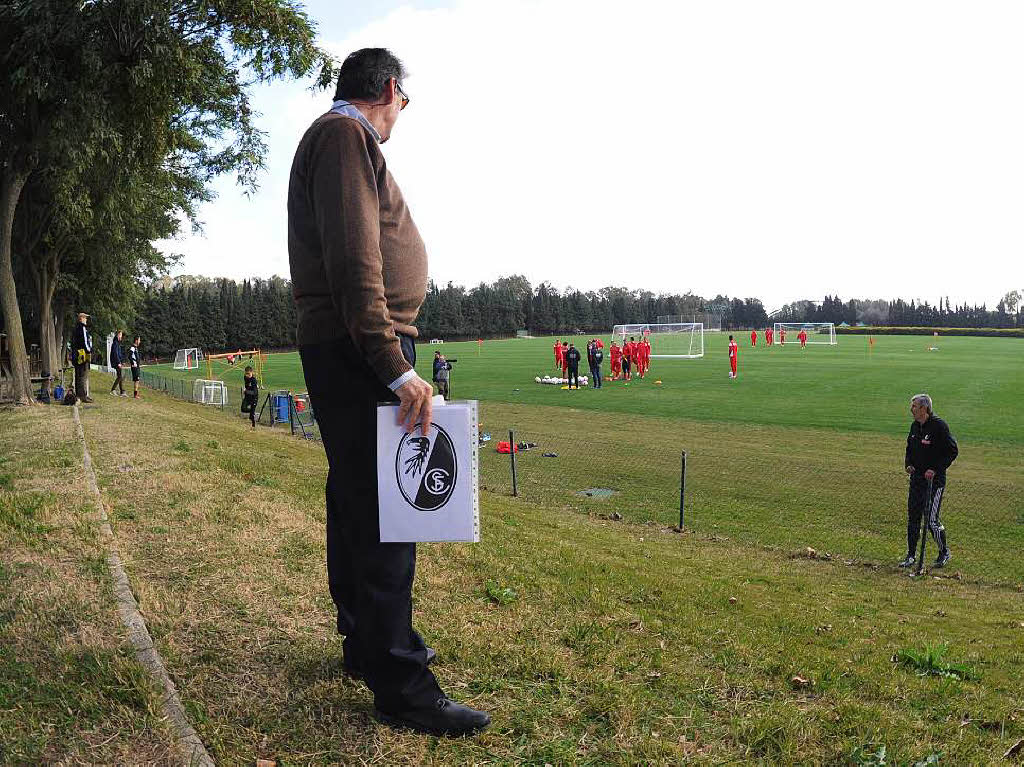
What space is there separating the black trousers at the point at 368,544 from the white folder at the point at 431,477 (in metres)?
0.07

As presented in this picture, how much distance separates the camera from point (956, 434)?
67.3 ft

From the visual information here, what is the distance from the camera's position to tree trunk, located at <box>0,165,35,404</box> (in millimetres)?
16859

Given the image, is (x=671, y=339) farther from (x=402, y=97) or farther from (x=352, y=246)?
(x=352, y=246)


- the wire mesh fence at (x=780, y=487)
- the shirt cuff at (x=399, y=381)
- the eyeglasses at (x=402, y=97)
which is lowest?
the wire mesh fence at (x=780, y=487)

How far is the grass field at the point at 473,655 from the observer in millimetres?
2537

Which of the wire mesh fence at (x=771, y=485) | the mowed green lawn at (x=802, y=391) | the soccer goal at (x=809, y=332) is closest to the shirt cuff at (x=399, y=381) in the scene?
the wire mesh fence at (x=771, y=485)

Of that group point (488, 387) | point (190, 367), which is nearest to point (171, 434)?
point (488, 387)

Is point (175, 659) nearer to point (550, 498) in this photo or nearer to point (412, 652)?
point (412, 652)

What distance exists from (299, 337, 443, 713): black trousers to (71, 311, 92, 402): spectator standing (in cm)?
1720

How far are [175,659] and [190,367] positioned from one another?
247ft

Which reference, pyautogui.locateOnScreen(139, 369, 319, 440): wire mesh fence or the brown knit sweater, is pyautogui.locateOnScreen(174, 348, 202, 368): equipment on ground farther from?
the brown knit sweater

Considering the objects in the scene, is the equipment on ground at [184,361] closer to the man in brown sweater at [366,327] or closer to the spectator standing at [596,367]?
the spectator standing at [596,367]

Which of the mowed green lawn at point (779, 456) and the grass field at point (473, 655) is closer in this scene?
the grass field at point (473, 655)

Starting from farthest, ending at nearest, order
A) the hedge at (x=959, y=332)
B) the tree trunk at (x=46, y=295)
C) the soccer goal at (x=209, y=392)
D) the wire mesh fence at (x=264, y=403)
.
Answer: the hedge at (x=959, y=332) < the soccer goal at (x=209, y=392) < the tree trunk at (x=46, y=295) < the wire mesh fence at (x=264, y=403)
